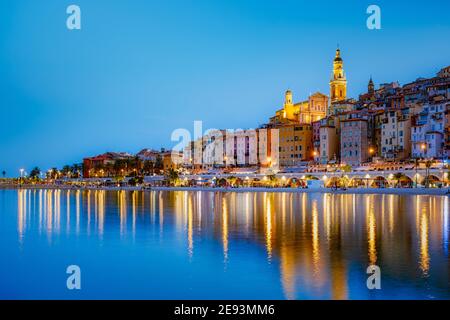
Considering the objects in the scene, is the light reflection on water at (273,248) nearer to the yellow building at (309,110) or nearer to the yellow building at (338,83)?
the yellow building at (309,110)

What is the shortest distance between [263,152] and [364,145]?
2333 cm

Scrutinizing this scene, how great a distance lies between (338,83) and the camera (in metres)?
105

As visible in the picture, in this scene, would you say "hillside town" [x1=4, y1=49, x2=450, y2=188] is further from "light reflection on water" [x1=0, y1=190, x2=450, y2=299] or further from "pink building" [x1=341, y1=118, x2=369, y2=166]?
"light reflection on water" [x1=0, y1=190, x2=450, y2=299]

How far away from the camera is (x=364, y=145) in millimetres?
74375

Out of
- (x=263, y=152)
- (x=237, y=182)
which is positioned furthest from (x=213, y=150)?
(x=237, y=182)

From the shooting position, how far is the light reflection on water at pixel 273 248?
39.1 feet

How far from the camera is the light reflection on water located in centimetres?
1193

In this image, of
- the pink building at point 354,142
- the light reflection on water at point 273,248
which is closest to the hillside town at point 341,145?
the pink building at point 354,142

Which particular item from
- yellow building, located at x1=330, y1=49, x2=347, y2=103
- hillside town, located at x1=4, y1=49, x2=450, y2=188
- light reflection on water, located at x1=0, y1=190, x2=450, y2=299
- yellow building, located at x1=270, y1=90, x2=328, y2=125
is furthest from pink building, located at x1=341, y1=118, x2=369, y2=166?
light reflection on water, located at x1=0, y1=190, x2=450, y2=299

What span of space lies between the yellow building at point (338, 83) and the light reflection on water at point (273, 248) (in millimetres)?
77215

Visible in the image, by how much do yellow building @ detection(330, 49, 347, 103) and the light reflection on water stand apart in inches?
3040

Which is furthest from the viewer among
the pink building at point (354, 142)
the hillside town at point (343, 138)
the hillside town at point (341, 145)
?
the pink building at point (354, 142)

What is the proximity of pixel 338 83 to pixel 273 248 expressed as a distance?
9216cm

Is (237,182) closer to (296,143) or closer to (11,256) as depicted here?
(296,143)
